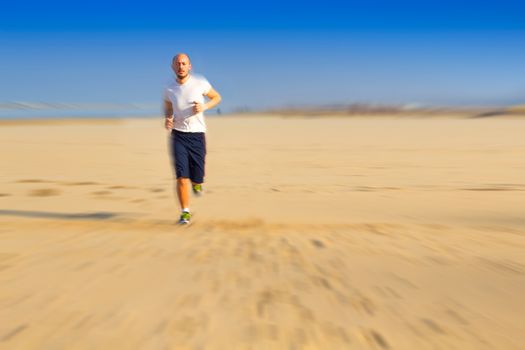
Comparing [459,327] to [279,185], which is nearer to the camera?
[459,327]

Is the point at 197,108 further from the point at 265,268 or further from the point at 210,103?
the point at 265,268

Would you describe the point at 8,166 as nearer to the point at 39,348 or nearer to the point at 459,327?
the point at 39,348

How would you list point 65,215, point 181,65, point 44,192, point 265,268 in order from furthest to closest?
point 44,192
point 65,215
point 181,65
point 265,268

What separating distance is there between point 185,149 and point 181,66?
92cm

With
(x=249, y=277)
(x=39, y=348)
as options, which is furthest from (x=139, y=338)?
(x=249, y=277)

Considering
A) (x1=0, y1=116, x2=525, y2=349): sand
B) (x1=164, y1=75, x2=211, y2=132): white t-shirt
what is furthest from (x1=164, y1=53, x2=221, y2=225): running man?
(x1=0, y1=116, x2=525, y2=349): sand

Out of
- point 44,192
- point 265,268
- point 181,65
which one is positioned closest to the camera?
point 265,268

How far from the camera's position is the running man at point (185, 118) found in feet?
16.6

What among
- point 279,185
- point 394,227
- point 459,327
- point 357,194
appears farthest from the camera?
point 279,185

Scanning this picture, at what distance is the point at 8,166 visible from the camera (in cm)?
1147

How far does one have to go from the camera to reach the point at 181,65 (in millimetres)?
4973

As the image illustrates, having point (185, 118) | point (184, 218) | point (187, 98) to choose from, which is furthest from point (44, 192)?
point (187, 98)

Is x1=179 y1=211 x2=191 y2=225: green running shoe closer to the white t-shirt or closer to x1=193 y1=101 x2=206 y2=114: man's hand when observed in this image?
the white t-shirt

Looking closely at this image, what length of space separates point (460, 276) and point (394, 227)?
1.69 metres
